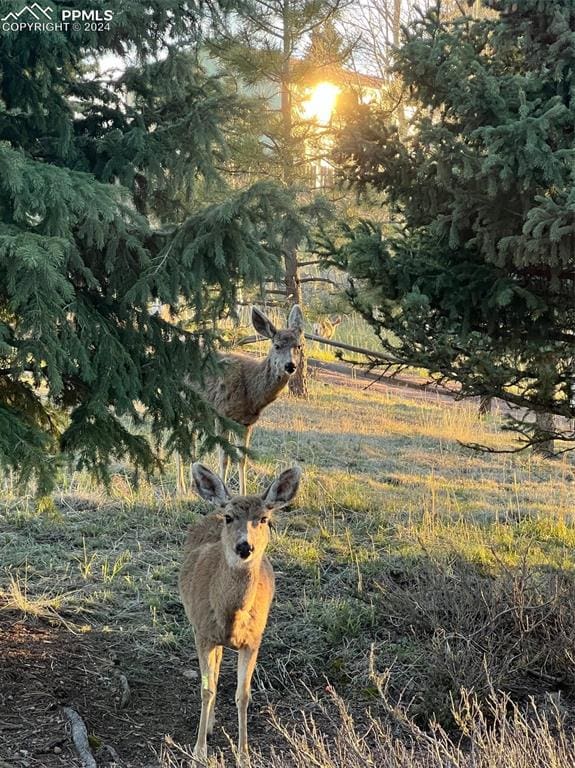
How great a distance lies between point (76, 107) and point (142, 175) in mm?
555

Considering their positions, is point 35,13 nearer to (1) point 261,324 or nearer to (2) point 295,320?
(1) point 261,324

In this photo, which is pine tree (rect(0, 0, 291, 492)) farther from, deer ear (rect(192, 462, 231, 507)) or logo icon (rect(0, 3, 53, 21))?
deer ear (rect(192, 462, 231, 507))

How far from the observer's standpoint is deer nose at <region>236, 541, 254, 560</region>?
436 cm

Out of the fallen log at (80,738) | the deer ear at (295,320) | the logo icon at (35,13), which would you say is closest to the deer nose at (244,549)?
the fallen log at (80,738)

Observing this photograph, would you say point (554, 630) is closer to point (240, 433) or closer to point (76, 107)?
point (240, 433)

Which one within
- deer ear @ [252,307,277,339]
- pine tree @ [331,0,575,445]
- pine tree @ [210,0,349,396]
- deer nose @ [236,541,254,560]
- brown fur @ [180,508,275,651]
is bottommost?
brown fur @ [180,508,275,651]

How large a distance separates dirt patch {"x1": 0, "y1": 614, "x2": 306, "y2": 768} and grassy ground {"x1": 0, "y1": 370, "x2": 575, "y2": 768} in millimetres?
12

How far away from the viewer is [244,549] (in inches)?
171

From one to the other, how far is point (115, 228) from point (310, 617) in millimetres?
3312

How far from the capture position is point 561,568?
7.11m

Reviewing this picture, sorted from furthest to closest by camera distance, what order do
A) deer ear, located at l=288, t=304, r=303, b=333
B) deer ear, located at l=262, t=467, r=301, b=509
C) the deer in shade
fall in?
the deer in shade < deer ear, located at l=288, t=304, r=303, b=333 < deer ear, located at l=262, t=467, r=301, b=509

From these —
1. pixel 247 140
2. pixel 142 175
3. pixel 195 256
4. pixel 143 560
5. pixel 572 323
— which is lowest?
pixel 143 560

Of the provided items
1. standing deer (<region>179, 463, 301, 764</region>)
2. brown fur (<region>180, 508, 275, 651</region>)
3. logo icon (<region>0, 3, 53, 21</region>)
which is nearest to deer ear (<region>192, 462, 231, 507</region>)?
standing deer (<region>179, 463, 301, 764</region>)

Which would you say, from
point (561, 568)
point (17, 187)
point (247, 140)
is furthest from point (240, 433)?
point (247, 140)
